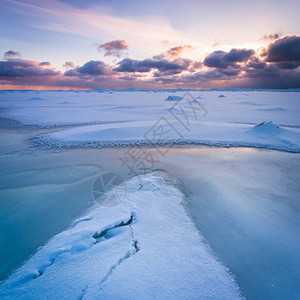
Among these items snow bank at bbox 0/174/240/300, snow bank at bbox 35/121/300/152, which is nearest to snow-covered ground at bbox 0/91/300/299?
snow bank at bbox 0/174/240/300

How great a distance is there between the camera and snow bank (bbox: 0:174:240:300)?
1.87 m

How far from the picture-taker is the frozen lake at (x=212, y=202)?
7.80 ft

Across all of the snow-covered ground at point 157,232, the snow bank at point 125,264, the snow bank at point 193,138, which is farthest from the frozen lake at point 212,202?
the snow bank at point 193,138

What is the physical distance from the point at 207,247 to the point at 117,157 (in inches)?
182

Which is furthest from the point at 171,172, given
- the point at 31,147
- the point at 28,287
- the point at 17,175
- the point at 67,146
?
the point at 31,147

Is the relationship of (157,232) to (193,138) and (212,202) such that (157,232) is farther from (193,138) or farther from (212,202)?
(193,138)

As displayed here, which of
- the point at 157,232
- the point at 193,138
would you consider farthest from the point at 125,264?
the point at 193,138

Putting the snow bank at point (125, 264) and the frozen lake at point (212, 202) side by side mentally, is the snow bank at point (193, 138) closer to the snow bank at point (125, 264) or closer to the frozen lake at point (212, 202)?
the frozen lake at point (212, 202)

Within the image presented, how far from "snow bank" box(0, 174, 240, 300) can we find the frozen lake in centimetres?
29

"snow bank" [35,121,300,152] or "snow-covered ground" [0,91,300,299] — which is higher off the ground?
"snow bank" [35,121,300,152]

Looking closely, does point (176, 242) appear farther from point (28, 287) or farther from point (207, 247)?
point (28, 287)

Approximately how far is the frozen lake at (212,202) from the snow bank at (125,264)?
0.29 metres

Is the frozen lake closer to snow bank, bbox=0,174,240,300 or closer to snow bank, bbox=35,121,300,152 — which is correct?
snow bank, bbox=0,174,240,300

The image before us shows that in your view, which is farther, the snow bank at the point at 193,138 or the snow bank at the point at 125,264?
the snow bank at the point at 193,138
